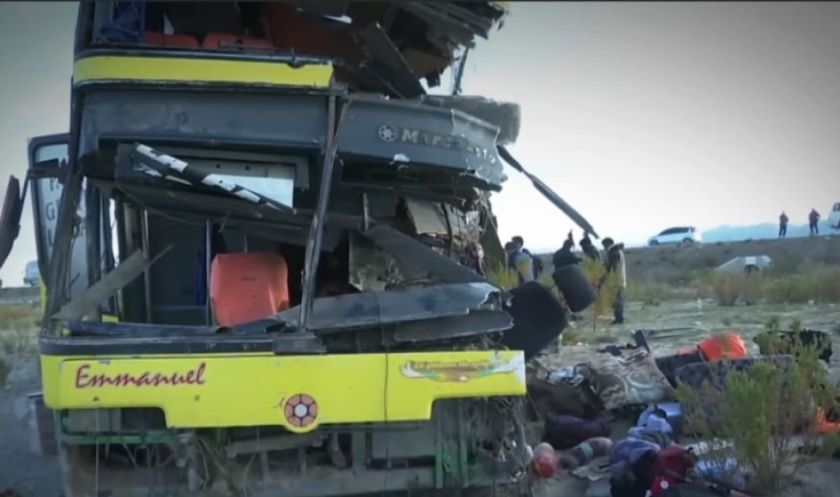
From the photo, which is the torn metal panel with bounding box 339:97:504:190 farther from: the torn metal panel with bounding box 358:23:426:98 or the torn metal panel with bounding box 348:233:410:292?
the torn metal panel with bounding box 358:23:426:98

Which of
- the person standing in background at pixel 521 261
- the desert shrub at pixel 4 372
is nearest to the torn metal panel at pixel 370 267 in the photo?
the person standing in background at pixel 521 261

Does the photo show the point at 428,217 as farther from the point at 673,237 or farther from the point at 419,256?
the point at 673,237

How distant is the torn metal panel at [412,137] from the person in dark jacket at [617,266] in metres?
9.62

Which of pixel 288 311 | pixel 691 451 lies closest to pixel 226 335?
pixel 288 311

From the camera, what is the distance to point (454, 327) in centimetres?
475

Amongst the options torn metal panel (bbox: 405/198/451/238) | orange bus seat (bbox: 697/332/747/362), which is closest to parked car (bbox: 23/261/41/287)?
torn metal panel (bbox: 405/198/451/238)

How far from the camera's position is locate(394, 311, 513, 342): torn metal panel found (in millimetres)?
4676

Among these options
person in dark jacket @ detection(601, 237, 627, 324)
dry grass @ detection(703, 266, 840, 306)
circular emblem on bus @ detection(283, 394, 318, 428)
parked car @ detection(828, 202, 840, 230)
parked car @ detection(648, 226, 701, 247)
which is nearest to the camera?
circular emblem on bus @ detection(283, 394, 318, 428)

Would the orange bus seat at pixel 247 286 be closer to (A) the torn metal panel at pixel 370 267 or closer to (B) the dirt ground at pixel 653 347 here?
(A) the torn metal panel at pixel 370 267

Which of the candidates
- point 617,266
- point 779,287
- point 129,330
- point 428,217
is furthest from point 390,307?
point 779,287

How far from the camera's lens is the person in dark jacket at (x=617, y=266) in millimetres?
14641

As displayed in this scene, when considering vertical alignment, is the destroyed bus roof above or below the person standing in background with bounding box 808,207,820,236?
above

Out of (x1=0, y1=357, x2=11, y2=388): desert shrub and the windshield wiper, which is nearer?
the windshield wiper

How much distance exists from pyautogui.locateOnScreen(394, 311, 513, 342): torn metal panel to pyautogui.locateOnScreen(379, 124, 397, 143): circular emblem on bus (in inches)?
39.1
